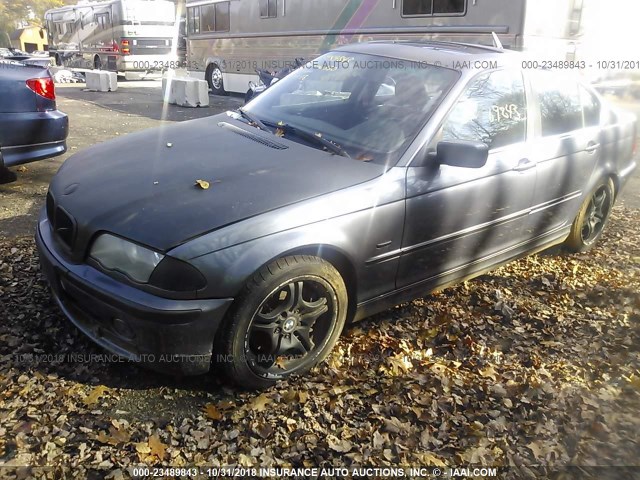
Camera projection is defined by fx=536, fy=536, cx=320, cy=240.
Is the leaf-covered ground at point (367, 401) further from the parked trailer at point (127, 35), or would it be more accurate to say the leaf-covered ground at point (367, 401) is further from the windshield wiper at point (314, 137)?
the parked trailer at point (127, 35)

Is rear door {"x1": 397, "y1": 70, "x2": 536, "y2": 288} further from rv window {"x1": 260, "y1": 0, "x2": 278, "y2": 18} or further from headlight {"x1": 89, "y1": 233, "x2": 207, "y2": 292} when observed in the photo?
rv window {"x1": 260, "y1": 0, "x2": 278, "y2": 18}

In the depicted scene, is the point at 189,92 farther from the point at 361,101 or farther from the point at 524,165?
the point at 524,165

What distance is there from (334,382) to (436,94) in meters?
1.86

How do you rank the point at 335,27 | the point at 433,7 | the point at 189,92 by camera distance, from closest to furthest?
1. the point at 433,7
2. the point at 335,27
3. the point at 189,92

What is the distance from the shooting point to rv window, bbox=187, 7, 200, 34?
58.3ft

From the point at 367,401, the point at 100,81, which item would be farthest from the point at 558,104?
the point at 100,81

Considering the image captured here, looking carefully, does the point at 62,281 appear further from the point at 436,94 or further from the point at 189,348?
the point at 436,94

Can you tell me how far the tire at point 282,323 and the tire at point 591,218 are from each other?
272 centimetres

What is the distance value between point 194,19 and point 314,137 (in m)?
16.7

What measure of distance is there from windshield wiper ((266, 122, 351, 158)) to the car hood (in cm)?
7

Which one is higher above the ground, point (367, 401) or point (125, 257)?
point (125, 257)

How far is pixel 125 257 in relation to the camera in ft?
8.22

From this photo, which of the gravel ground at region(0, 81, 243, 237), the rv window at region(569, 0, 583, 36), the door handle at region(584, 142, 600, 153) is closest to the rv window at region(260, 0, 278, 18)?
the gravel ground at region(0, 81, 243, 237)

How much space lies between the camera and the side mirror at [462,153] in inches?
117
